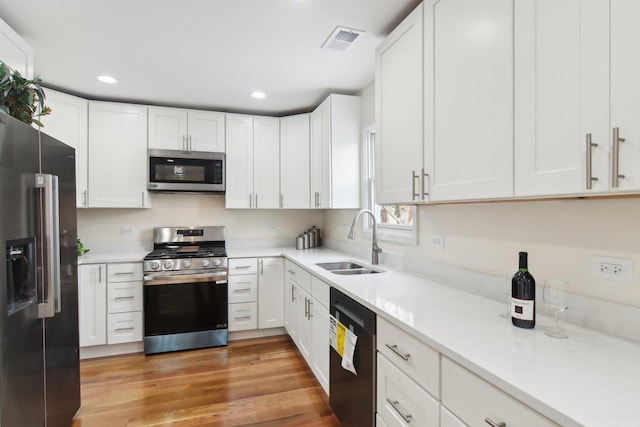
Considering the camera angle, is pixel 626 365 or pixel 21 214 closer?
pixel 626 365

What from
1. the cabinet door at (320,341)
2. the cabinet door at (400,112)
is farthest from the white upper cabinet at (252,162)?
the cabinet door at (400,112)

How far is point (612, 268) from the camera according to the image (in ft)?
Result: 3.87

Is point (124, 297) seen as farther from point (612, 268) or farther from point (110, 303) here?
point (612, 268)

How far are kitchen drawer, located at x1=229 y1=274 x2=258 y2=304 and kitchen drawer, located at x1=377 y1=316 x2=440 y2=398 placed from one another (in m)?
2.15

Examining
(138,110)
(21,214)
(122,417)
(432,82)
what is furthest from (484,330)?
(138,110)

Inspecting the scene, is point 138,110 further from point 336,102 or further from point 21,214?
point 21,214

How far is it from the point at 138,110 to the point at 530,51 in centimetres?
344

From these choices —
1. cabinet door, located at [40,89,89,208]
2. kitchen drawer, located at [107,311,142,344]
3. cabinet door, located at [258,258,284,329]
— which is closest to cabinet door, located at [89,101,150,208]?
Result: cabinet door, located at [40,89,89,208]

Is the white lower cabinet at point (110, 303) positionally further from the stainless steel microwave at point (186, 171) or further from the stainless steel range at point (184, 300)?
the stainless steel microwave at point (186, 171)

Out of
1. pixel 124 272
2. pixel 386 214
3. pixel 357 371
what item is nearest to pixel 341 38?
pixel 386 214

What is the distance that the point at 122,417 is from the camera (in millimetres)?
2184

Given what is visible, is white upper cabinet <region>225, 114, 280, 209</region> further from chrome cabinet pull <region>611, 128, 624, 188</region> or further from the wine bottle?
chrome cabinet pull <region>611, 128, 624, 188</region>

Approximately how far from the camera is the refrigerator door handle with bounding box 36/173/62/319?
1574 mm

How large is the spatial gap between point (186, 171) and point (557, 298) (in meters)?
3.29
